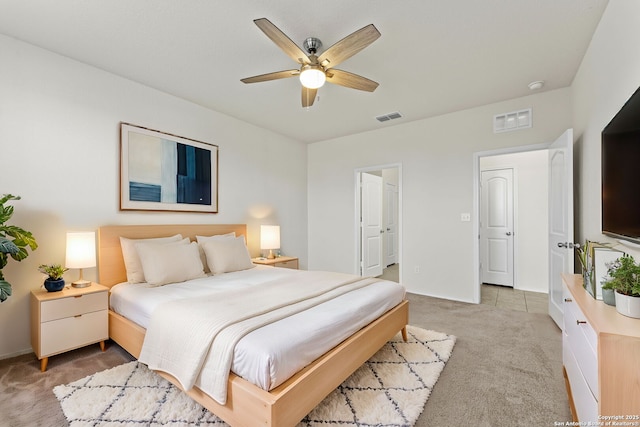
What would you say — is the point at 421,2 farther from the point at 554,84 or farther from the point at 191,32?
the point at 554,84

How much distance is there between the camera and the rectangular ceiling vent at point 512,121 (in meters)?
3.59

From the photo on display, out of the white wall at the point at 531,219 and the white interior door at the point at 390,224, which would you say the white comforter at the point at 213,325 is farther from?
the white interior door at the point at 390,224

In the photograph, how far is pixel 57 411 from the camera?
1747 millimetres

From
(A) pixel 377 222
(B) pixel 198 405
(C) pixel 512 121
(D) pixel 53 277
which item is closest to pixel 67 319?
(D) pixel 53 277

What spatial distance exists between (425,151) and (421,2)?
2579mm

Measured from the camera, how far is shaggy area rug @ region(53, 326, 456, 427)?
166 cm

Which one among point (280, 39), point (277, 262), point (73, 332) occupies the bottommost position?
point (73, 332)

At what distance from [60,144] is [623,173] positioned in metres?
4.15

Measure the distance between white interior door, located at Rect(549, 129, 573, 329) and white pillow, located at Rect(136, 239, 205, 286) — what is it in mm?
3670

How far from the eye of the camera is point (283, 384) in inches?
55.9

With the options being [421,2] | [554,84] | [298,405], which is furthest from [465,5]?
[298,405]

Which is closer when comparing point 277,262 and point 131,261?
point 131,261

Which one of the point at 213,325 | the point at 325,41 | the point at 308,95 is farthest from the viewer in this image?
the point at 308,95

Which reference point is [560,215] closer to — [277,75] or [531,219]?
[531,219]
